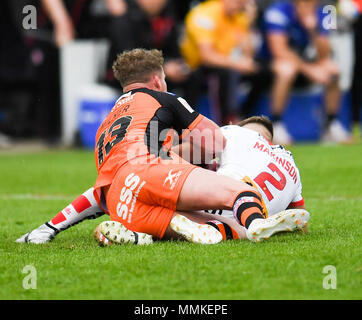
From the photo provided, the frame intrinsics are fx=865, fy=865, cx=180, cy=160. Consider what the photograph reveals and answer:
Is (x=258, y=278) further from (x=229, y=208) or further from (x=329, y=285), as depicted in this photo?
(x=229, y=208)

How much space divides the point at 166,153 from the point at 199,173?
345mm

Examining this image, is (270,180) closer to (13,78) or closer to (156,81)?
(156,81)

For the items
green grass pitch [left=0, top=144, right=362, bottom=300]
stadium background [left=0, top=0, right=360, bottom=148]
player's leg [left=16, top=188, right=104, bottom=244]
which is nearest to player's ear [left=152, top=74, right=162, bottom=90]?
player's leg [left=16, top=188, right=104, bottom=244]

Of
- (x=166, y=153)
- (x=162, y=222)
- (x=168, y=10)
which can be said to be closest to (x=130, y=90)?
(x=166, y=153)

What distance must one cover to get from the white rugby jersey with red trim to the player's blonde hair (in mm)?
636

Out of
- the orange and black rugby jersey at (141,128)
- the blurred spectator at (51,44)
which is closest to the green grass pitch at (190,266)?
the orange and black rugby jersey at (141,128)

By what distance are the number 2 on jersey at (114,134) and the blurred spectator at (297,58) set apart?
6.88 m

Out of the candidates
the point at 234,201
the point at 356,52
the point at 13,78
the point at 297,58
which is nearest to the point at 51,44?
the point at 13,78

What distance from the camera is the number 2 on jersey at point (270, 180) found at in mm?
5227

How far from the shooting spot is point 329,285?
3.87 metres

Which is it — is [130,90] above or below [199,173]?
above

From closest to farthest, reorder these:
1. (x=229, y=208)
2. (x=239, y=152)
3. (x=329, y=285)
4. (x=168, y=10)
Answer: (x=329, y=285) < (x=229, y=208) < (x=239, y=152) < (x=168, y=10)

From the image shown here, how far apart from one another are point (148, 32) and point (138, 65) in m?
6.75
